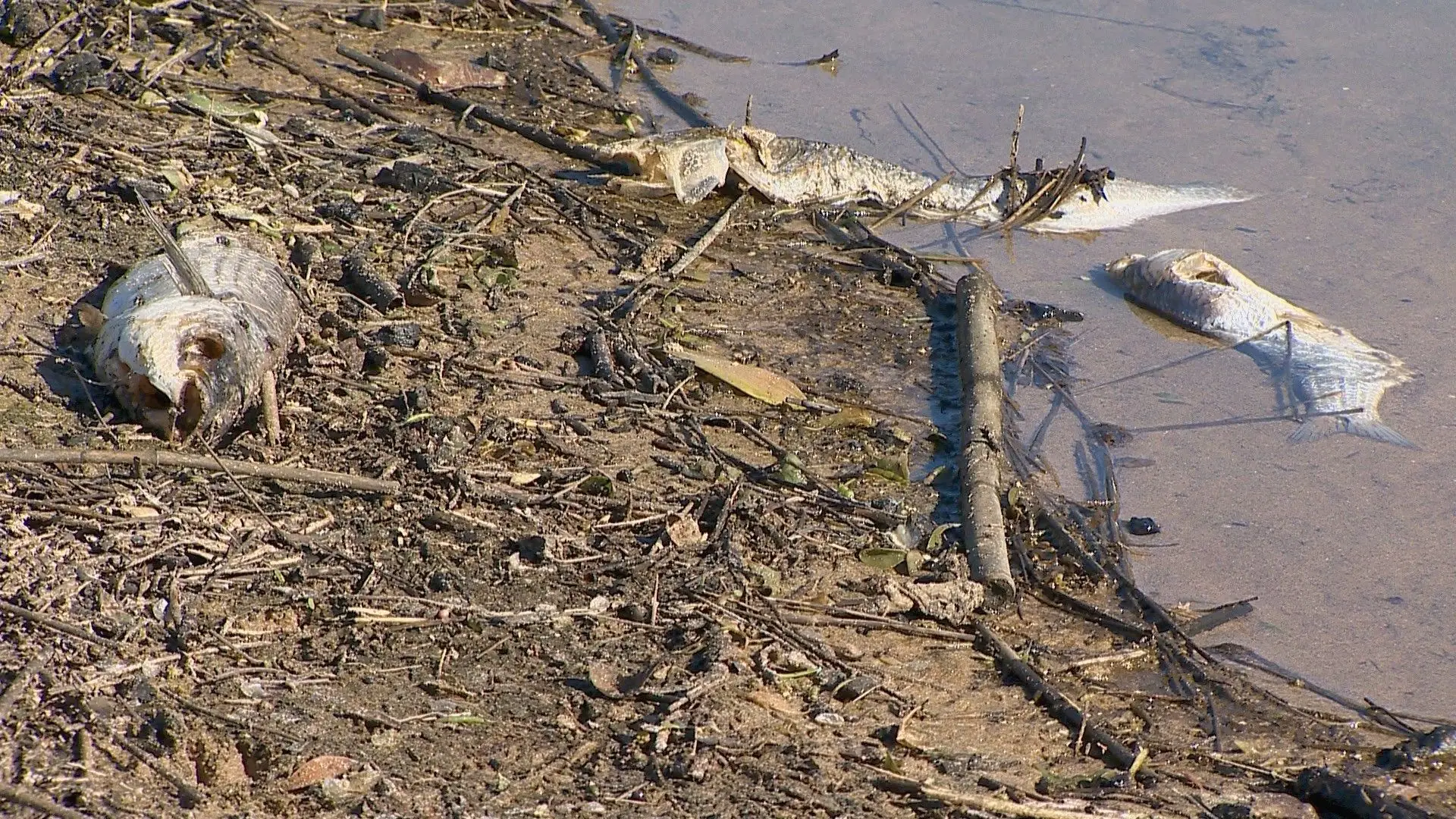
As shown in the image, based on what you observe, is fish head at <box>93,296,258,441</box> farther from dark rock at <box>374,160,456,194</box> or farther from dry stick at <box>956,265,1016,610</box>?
dry stick at <box>956,265,1016,610</box>

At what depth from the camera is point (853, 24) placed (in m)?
9.84

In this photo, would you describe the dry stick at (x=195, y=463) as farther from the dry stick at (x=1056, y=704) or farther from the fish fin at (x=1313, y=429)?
the fish fin at (x=1313, y=429)

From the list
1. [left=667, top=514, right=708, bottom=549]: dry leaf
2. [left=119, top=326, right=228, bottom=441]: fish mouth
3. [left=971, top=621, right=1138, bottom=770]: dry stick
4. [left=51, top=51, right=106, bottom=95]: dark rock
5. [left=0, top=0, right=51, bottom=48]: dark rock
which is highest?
[left=0, top=0, right=51, bottom=48]: dark rock

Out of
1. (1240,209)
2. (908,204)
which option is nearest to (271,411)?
(908,204)

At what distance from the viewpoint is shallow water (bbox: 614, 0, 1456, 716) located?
5.00 metres

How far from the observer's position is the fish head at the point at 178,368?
14.0 feet

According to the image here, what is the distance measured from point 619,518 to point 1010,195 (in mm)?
3910

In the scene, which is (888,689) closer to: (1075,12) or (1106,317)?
(1106,317)

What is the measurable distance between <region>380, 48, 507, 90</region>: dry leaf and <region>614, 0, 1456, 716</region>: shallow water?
1.26 m

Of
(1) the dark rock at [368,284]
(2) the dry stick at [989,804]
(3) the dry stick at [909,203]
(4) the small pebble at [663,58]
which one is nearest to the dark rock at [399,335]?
(1) the dark rock at [368,284]

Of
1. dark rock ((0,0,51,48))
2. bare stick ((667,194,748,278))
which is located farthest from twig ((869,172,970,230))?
dark rock ((0,0,51,48))

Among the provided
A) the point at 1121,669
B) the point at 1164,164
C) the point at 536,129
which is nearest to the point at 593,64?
the point at 536,129

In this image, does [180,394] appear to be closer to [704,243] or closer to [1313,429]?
[704,243]

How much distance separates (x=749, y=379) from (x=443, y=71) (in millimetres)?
3590
